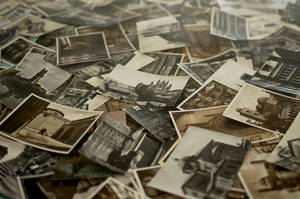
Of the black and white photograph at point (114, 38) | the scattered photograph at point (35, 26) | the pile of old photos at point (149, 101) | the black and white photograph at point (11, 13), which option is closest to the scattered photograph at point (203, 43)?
the pile of old photos at point (149, 101)

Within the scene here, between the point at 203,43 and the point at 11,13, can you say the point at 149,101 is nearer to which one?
the point at 203,43

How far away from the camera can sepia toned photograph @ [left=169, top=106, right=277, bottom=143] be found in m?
0.96

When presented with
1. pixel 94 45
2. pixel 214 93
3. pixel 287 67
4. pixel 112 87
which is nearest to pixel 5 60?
pixel 94 45

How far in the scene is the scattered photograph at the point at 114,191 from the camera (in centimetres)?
79

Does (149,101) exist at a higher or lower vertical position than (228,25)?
lower

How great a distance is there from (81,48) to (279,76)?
0.77 m

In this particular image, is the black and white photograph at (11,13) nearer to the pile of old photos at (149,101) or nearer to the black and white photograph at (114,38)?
the pile of old photos at (149,101)

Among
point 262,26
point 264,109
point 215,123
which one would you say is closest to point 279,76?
point 264,109

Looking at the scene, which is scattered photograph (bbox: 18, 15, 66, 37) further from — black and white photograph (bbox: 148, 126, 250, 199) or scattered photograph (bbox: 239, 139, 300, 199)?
scattered photograph (bbox: 239, 139, 300, 199)

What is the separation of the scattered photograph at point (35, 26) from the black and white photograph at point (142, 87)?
1.55 ft

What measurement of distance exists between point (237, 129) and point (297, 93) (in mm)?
277

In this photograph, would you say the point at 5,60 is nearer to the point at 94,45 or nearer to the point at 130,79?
the point at 94,45

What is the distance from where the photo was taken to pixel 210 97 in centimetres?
110

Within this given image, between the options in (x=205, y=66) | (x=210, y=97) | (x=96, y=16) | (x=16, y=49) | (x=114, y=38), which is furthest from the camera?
(x=96, y=16)
